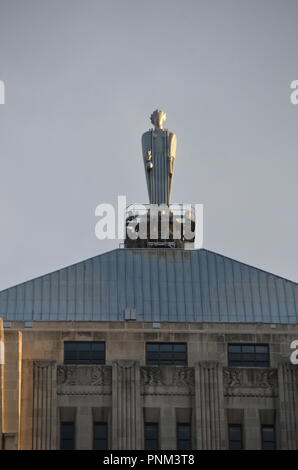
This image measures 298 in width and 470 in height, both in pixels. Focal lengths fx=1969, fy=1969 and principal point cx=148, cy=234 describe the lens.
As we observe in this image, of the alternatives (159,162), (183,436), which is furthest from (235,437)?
(159,162)

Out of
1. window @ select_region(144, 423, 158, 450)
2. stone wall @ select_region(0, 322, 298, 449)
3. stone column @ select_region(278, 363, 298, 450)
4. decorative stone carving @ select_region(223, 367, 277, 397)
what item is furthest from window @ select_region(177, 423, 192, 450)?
stone column @ select_region(278, 363, 298, 450)

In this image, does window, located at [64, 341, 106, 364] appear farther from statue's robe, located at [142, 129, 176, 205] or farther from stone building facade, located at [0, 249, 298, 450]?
statue's robe, located at [142, 129, 176, 205]

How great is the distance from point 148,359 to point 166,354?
3.54 ft

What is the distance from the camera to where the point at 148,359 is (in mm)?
113125

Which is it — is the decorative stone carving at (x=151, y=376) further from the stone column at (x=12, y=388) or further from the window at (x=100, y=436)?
the stone column at (x=12, y=388)

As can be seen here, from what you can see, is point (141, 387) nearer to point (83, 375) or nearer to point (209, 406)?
point (83, 375)

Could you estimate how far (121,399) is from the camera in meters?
111

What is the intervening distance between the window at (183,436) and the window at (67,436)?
19.5 ft

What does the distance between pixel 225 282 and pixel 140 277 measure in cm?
506

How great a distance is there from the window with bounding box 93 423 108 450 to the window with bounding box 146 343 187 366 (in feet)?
15.6

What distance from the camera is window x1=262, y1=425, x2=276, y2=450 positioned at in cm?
11088

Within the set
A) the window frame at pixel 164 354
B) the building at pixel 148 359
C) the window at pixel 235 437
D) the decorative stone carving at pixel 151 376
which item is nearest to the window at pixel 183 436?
the building at pixel 148 359
